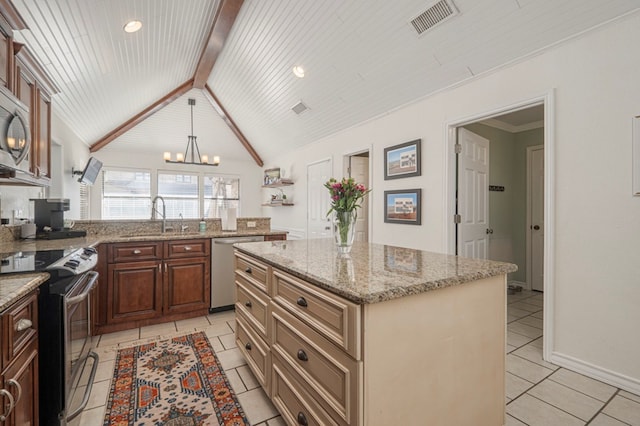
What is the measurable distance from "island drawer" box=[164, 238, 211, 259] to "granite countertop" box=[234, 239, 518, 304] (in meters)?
1.54

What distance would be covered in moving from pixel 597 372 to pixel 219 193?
7274 mm

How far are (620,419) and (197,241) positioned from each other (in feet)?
12.0

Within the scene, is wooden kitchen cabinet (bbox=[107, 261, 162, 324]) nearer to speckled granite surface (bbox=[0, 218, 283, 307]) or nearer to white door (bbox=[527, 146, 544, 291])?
speckled granite surface (bbox=[0, 218, 283, 307])

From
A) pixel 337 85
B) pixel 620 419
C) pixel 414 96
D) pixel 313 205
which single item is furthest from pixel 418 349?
pixel 313 205

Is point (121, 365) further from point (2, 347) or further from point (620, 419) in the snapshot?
point (620, 419)

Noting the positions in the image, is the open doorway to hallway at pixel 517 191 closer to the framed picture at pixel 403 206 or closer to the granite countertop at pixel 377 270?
the framed picture at pixel 403 206

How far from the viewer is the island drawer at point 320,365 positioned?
1.08 m

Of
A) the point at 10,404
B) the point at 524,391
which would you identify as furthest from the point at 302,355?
the point at 524,391

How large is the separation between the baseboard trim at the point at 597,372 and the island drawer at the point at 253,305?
2.36 meters

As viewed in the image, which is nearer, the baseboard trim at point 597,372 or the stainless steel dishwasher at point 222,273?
the baseboard trim at point 597,372

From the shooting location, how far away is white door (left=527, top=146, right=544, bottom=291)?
4.59m

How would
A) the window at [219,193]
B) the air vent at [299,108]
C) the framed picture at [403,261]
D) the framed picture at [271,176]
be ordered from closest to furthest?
1. the framed picture at [403,261]
2. the air vent at [299,108]
3. the framed picture at [271,176]
4. the window at [219,193]

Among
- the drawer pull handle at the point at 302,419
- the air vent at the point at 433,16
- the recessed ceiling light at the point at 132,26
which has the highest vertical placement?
the recessed ceiling light at the point at 132,26

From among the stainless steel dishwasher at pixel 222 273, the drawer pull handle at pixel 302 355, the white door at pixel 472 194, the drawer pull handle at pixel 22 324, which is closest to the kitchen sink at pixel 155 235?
the stainless steel dishwasher at pixel 222 273
